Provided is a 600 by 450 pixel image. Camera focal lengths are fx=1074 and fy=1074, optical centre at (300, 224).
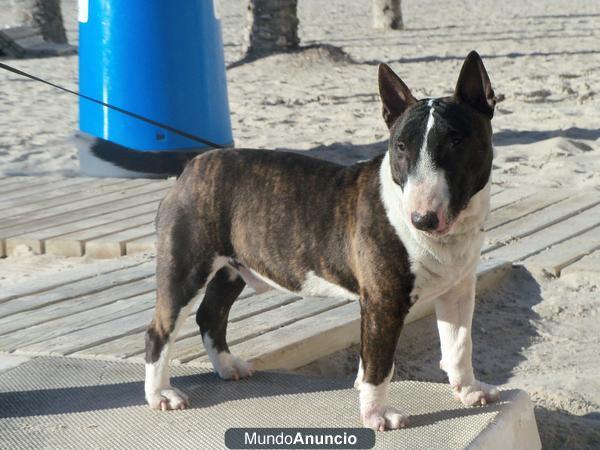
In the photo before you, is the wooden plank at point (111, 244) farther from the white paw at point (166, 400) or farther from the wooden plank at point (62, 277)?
the white paw at point (166, 400)

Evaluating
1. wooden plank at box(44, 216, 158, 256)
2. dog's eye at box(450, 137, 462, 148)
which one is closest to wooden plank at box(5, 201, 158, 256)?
wooden plank at box(44, 216, 158, 256)

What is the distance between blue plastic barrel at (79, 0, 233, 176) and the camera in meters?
8.10

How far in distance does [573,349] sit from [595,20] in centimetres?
1764

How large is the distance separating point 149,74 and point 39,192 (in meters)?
1.22

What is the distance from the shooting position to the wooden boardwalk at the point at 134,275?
4.65m

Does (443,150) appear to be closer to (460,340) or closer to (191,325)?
(460,340)

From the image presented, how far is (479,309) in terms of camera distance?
5.59 meters

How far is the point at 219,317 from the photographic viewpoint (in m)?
4.16

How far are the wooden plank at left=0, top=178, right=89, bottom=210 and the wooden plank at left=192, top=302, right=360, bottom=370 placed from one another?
3.39 metres

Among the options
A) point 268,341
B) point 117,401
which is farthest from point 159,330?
point 268,341

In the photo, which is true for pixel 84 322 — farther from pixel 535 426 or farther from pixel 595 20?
pixel 595 20

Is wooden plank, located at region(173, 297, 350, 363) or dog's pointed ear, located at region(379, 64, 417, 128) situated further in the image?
wooden plank, located at region(173, 297, 350, 363)

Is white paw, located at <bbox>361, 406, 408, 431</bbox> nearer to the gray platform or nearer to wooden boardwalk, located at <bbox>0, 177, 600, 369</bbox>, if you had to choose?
the gray platform

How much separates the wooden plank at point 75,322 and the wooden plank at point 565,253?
216 cm
